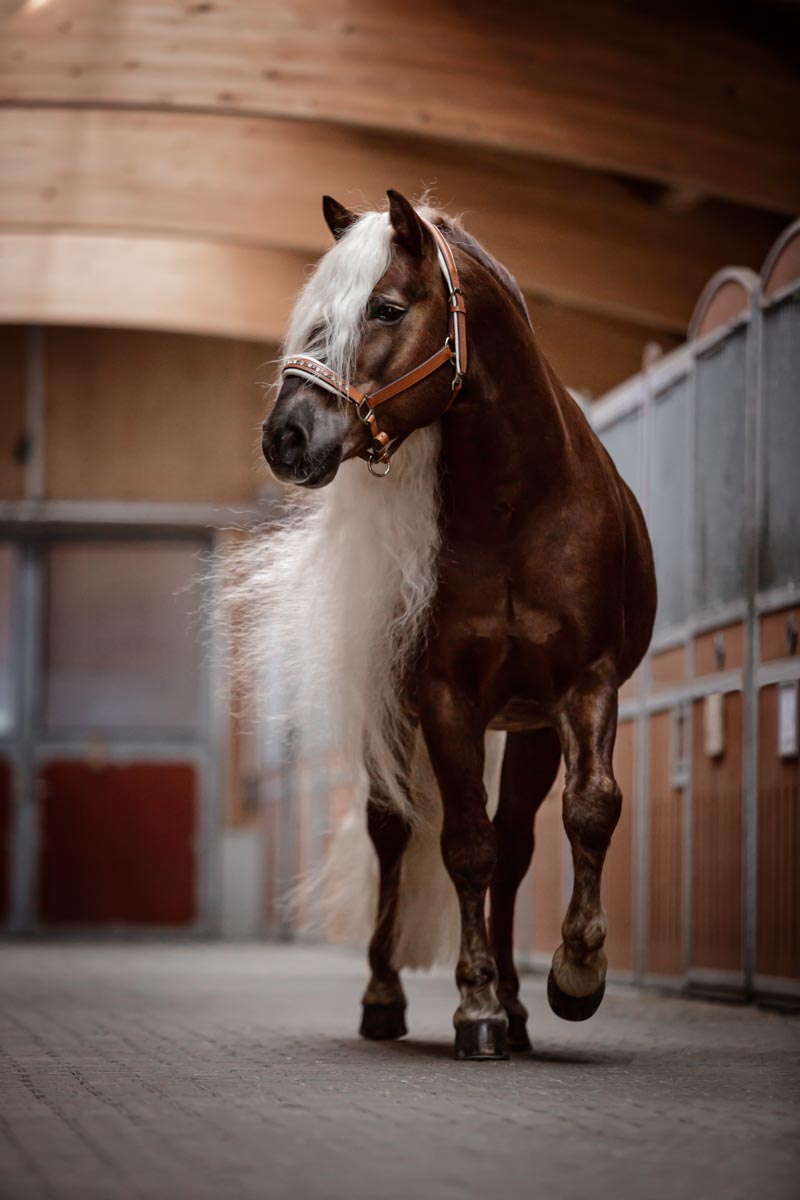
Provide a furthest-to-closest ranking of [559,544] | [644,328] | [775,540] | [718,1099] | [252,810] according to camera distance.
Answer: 1. [252,810]
2. [644,328]
3. [775,540]
4. [559,544]
5. [718,1099]

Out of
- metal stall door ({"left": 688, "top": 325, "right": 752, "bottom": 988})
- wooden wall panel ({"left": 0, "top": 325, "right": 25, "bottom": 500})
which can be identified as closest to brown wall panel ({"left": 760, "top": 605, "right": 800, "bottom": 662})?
metal stall door ({"left": 688, "top": 325, "right": 752, "bottom": 988})

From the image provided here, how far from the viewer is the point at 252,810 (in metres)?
19.9

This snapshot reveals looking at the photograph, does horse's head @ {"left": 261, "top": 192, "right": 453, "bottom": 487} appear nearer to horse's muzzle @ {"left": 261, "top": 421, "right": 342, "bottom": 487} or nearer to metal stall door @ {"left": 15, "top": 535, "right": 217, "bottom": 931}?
horse's muzzle @ {"left": 261, "top": 421, "right": 342, "bottom": 487}

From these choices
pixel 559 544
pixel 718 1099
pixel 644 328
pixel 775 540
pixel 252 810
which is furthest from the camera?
pixel 252 810

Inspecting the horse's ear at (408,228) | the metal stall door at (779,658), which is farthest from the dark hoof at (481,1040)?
the metal stall door at (779,658)

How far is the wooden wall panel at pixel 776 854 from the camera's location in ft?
21.9

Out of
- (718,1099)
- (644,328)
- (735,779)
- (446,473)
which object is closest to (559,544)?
(446,473)

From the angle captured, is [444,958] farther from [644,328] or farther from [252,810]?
[252,810]

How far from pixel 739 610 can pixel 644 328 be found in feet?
24.9

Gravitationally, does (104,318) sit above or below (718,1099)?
above

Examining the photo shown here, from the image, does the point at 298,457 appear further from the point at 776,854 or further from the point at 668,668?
the point at 668,668

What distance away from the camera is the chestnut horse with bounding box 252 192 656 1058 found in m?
4.54

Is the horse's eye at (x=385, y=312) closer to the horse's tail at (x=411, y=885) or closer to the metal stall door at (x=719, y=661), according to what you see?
the horse's tail at (x=411, y=885)

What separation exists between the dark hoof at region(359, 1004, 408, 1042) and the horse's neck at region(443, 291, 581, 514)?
1.65m
